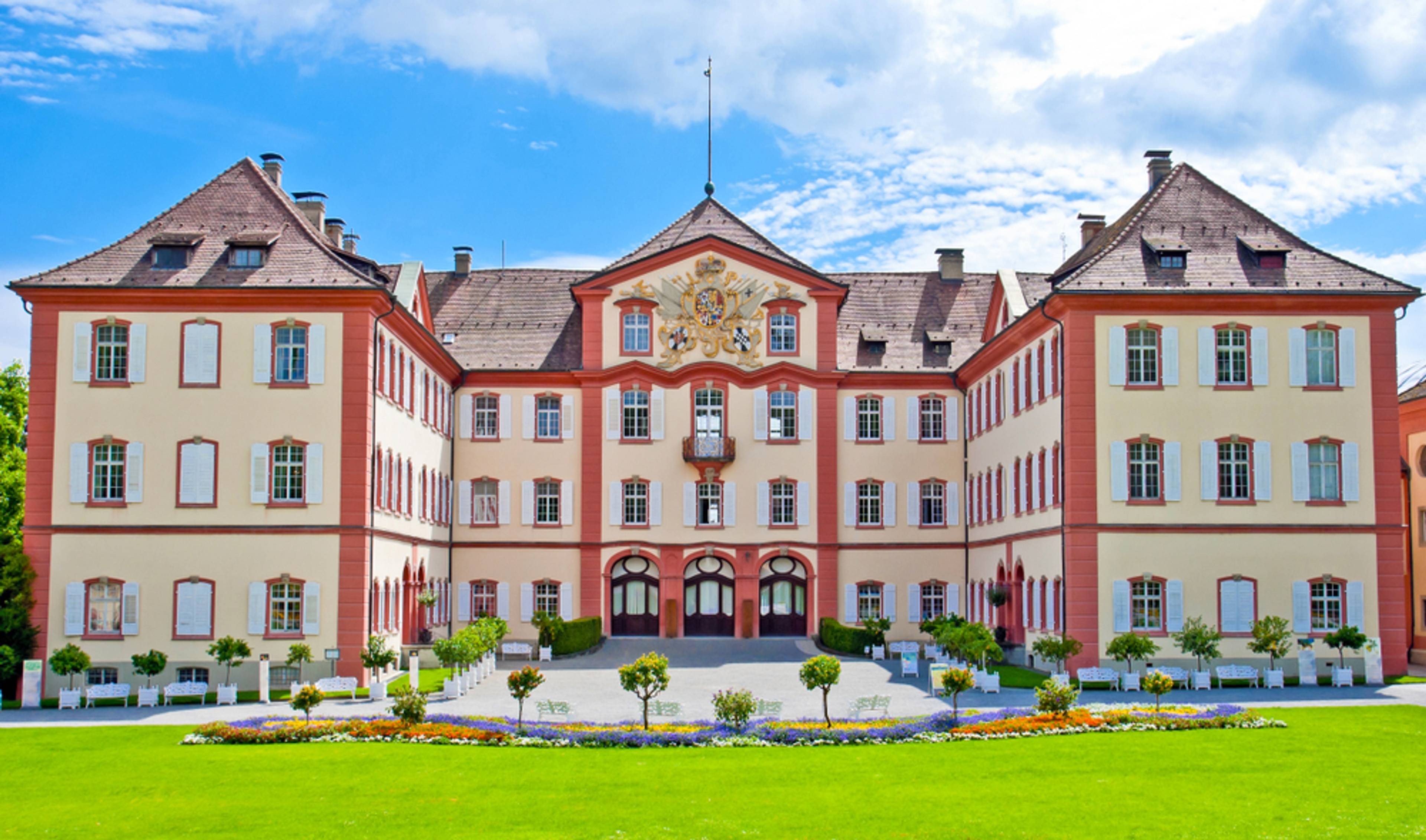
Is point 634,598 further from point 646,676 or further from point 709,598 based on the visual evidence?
point 646,676

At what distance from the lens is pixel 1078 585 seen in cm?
3631

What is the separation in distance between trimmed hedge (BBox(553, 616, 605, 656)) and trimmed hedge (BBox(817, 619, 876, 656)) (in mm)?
7428

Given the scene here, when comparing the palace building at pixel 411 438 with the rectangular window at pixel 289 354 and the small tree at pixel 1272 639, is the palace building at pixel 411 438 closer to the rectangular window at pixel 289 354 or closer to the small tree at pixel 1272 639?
the rectangular window at pixel 289 354

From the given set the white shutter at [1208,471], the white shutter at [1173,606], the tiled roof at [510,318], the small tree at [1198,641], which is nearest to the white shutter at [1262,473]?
the white shutter at [1208,471]

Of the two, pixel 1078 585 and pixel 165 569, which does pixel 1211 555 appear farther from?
pixel 165 569

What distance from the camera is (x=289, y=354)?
36844 mm

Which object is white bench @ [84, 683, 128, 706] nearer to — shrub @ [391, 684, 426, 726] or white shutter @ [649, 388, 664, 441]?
shrub @ [391, 684, 426, 726]

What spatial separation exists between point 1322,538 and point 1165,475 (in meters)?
4.22

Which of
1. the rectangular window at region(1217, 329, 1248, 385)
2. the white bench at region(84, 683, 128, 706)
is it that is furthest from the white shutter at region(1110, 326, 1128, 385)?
the white bench at region(84, 683, 128, 706)

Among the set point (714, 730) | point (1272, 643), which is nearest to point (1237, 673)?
point (1272, 643)

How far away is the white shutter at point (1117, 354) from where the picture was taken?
3681 cm

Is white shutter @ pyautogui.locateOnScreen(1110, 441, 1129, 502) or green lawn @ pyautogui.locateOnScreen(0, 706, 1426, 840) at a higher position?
white shutter @ pyautogui.locateOnScreen(1110, 441, 1129, 502)

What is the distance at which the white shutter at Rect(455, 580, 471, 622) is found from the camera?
49938 millimetres

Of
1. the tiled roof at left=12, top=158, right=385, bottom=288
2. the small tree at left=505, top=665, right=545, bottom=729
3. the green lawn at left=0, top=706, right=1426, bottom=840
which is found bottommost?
the green lawn at left=0, top=706, right=1426, bottom=840
